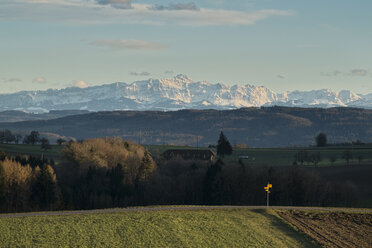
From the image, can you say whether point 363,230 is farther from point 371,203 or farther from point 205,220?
point 371,203

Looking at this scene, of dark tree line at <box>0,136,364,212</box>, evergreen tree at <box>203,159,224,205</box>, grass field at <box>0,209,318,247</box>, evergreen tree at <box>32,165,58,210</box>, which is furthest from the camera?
evergreen tree at <box>203,159,224,205</box>

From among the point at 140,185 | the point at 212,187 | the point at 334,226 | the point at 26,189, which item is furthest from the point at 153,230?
the point at 140,185

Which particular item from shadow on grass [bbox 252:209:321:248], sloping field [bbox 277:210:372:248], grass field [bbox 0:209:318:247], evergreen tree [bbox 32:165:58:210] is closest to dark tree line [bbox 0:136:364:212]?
evergreen tree [bbox 32:165:58:210]

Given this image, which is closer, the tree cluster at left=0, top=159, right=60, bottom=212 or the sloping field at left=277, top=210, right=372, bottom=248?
the sloping field at left=277, top=210, right=372, bottom=248

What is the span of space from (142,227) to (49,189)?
50.1 m

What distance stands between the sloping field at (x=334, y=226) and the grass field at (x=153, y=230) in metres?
1.83

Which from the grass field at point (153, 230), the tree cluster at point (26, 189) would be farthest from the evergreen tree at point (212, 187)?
the grass field at point (153, 230)

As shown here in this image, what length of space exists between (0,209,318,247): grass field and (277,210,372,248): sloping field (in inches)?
71.9

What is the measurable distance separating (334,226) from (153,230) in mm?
23159

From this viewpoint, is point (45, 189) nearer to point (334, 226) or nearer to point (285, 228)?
point (285, 228)

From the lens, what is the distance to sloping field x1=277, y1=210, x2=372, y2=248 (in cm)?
7162

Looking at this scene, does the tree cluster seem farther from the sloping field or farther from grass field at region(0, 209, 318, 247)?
the sloping field

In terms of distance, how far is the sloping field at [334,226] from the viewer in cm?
7162

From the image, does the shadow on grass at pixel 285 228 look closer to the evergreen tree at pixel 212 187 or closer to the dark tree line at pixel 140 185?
the dark tree line at pixel 140 185
